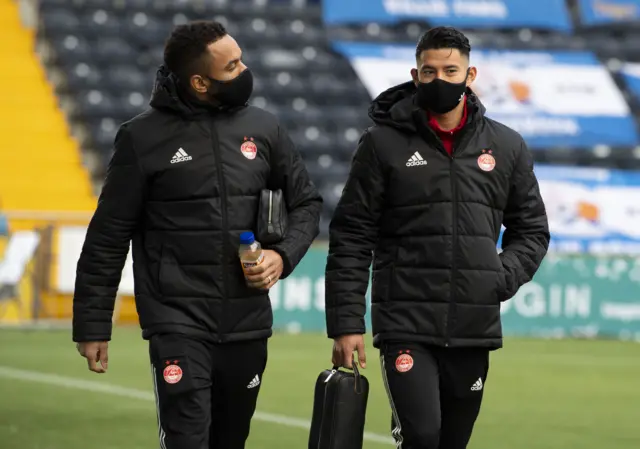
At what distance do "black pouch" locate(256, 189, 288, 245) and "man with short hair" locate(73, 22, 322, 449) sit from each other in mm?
46

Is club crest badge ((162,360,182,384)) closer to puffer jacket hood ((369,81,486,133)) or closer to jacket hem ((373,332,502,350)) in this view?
jacket hem ((373,332,502,350))

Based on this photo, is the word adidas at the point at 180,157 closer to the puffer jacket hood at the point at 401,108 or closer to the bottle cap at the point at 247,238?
the bottle cap at the point at 247,238

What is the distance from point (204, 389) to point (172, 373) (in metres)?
0.13

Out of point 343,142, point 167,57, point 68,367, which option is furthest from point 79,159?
point 167,57

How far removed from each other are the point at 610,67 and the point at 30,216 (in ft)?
42.4

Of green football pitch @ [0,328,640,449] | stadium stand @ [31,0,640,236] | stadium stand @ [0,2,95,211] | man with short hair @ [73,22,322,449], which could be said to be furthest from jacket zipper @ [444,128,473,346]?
stadium stand @ [31,0,640,236]

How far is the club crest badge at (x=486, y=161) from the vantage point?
5430mm

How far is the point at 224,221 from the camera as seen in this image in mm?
5246

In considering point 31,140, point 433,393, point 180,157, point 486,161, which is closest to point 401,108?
point 486,161

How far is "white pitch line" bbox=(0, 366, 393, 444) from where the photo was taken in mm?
9805

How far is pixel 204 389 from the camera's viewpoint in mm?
5195

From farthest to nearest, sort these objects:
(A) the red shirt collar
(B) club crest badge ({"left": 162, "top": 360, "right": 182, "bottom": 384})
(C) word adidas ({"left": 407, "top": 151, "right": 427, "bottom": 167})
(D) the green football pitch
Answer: (D) the green football pitch, (A) the red shirt collar, (C) word adidas ({"left": 407, "top": 151, "right": 427, "bottom": 167}), (B) club crest badge ({"left": 162, "top": 360, "right": 182, "bottom": 384})

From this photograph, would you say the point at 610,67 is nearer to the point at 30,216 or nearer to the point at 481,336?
the point at 30,216

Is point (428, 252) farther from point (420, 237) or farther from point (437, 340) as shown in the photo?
point (437, 340)
